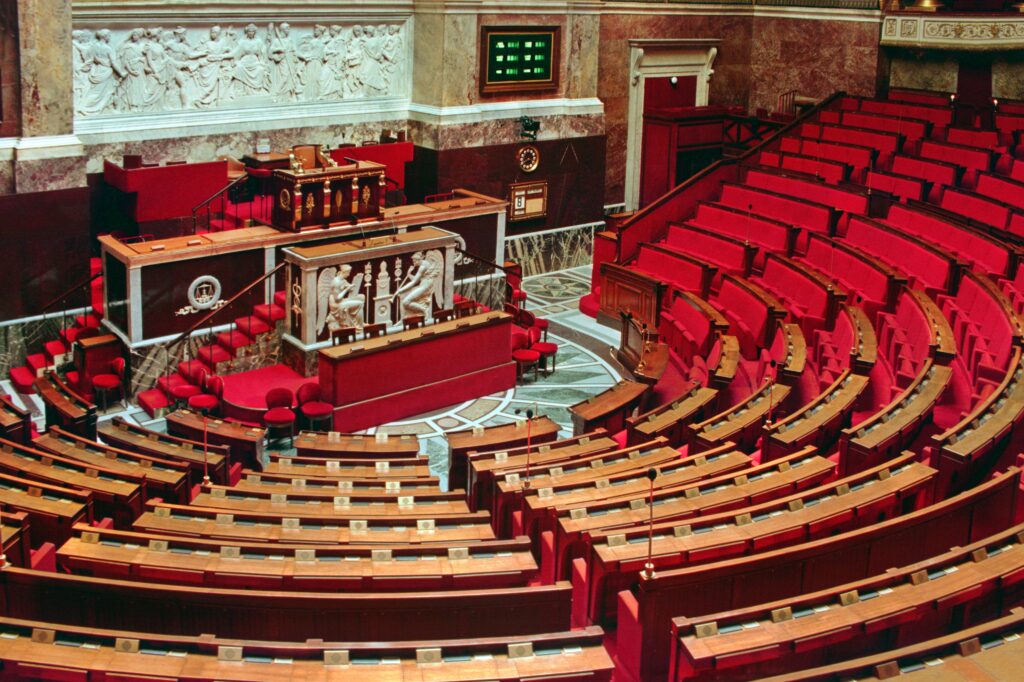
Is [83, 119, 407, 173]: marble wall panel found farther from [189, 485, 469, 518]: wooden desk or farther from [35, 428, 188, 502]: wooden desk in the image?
[189, 485, 469, 518]: wooden desk

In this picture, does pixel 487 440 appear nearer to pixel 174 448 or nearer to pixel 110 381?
pixel 174 448

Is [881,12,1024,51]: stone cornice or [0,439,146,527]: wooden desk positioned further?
[881,12,1024,51]: stone cornice

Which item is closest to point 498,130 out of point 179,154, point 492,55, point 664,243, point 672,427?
point 492,55

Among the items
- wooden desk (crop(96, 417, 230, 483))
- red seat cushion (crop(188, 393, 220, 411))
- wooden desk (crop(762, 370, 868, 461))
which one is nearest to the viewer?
wooden desk (crop(762, 370, 868, 461))

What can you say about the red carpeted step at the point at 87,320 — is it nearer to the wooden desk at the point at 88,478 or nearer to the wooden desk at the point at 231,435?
the wooden desk at the point at 231,435

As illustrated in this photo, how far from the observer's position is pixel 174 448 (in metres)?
7.41

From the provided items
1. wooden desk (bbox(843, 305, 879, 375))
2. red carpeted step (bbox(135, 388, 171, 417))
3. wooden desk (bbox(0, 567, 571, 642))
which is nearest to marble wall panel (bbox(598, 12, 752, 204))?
wooden desk (bbox(843, 305, 879, 375))

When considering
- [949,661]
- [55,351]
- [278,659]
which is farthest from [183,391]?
[949,661]

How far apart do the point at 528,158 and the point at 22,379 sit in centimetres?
631

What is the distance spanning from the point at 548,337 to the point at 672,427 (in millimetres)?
4161

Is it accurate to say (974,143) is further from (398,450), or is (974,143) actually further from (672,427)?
(398,450)

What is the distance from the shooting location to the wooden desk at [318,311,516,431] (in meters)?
9.34

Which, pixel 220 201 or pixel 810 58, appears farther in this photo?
pixel 810 58

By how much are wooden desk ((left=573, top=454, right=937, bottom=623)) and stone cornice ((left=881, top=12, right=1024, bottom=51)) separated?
926cm
